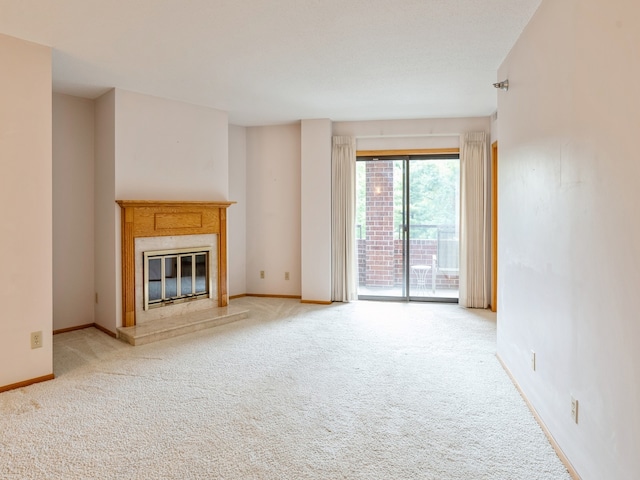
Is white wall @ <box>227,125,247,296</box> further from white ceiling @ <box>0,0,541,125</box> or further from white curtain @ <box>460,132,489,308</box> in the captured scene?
white curtain @ <box>460,132,489,308</box>

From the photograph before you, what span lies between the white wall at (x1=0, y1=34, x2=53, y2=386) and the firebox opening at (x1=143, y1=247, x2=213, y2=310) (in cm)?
121

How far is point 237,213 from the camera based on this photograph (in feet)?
19.0

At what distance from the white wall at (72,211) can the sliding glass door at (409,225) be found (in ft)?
11.2

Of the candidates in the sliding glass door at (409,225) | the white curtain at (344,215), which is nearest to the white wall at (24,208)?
the white curtain at (344,215)

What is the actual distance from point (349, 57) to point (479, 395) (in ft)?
9.12

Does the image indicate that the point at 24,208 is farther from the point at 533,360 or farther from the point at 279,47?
the point at 533,360

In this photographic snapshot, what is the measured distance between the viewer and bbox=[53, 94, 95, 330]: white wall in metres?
4.07

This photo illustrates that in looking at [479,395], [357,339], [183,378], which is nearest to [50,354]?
[183,378]

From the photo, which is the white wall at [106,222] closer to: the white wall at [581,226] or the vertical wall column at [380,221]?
the vertical wall column at [380,221]

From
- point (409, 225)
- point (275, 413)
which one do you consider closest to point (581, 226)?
point (275, 413)

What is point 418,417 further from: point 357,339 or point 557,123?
point 557,123

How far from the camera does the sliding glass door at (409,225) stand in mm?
5422

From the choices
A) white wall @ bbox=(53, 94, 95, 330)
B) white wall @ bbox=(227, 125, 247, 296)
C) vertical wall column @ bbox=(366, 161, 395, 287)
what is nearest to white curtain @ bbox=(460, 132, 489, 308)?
vertical wall column @ bbox=(366, 161, 395, 287)

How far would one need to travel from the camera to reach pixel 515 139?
108 inches
